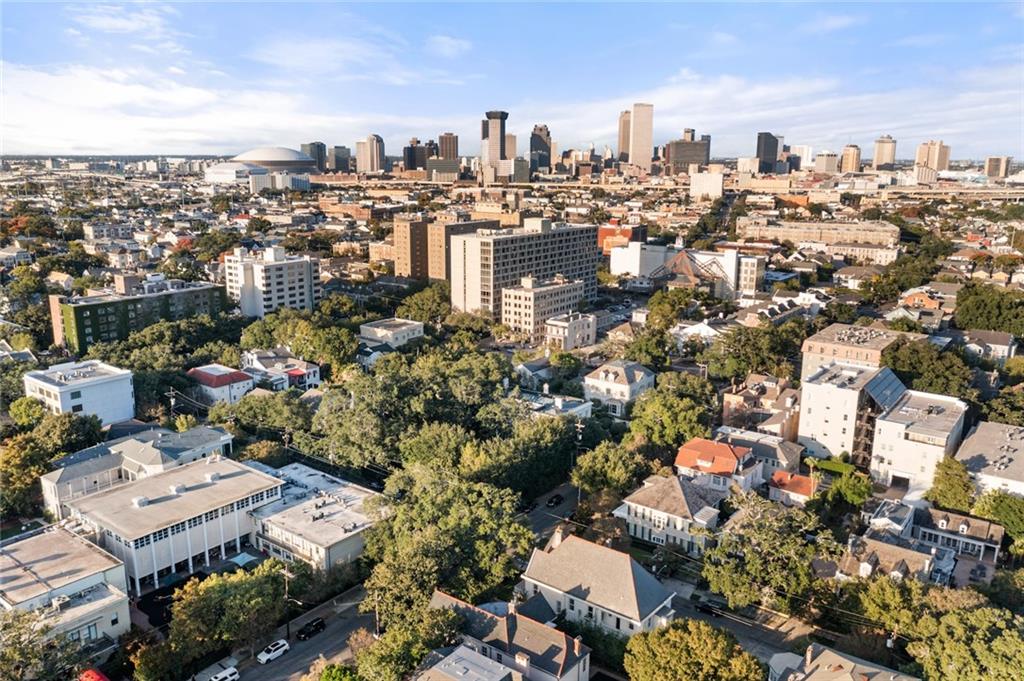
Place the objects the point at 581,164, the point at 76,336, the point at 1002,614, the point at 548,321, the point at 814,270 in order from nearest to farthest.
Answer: the point at 1002,614 → the point at 76,336 → the point at 548,321 → the point at 814,270 → the point at 581,164

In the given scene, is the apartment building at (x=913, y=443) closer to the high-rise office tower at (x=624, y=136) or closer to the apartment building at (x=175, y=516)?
the apartment building at (x=175, y=516)

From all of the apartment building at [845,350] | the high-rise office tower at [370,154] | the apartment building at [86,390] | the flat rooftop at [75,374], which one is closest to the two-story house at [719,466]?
the apartment building at [845,350]

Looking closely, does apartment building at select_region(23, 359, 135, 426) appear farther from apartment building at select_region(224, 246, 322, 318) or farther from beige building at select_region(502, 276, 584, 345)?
beige building at select_region(502, 276, 584, 345)

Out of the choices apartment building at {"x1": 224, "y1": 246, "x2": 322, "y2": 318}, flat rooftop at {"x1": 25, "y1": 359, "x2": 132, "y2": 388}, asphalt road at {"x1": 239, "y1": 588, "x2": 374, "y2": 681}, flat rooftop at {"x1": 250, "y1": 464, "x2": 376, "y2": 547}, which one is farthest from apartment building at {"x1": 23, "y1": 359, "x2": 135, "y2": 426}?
asphalt road at {"x1": 239, "y1": 588, "x2": 374, "y2": 681}

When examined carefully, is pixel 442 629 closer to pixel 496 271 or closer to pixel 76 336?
pixel 76 336

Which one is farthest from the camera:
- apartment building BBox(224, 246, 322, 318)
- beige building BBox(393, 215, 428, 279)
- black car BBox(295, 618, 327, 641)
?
beige building BBox(393, 215, 428, 279)

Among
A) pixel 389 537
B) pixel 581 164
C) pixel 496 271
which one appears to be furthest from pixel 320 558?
pixel 581 164

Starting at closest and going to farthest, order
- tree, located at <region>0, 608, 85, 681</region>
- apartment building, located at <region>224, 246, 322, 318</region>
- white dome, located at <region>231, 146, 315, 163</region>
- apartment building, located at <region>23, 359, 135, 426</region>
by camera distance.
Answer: tree, located at <region>0, 608, 85, 681</region> → apartment building, located at <region>23, 359, 135, 426</region> → apartment building, located at <region>224, 246, 322, 318</region> → white dome, located at <region>231, 146, 315, 163</region>
